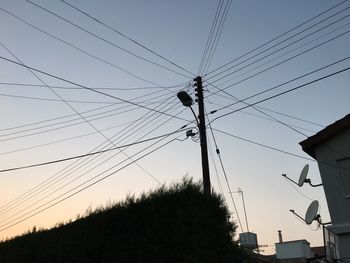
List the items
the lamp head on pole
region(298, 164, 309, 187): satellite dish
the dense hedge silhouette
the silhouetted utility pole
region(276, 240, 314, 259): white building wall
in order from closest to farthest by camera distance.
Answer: the dense hedge silhouette < the silhouetted utility pole < the lamp head on pole < region(298, 164, 309, 187): satellite dish < region(276, 240, 314, 259): white building wall

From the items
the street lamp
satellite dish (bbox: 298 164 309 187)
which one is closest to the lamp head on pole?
the street lamp

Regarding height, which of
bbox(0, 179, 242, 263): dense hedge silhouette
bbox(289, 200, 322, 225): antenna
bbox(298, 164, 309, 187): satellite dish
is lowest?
bbox(0, 179, 242, 263): dense hedge silhouette

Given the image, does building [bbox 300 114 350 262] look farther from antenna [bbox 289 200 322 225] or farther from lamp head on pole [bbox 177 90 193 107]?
lamp head on pole [bbox 177 90 193 107]

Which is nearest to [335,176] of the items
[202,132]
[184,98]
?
[202,132]

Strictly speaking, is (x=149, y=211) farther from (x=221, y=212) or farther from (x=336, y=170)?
(x=336, y=170)

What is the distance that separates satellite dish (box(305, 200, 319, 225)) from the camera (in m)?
15.8

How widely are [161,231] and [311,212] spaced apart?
7948mm

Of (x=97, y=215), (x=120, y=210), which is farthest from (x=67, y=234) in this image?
(x=120, y=210)

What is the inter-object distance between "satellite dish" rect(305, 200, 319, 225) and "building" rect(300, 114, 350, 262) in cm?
97

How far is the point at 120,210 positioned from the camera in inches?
422

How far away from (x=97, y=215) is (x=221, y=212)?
3133 millimetres

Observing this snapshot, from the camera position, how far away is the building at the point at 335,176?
53.1ft

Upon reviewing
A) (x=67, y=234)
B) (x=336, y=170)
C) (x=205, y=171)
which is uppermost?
(x=336, y=170)

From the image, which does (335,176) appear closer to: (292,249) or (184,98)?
(184,98)
